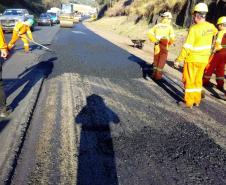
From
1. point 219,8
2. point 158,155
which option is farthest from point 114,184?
point 219,8

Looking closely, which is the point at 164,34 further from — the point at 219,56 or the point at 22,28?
the point at 22,28

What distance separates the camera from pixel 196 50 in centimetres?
646

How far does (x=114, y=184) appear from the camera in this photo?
12.1ft

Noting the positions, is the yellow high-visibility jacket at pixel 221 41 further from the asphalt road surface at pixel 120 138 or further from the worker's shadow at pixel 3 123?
the worker's shadow at pixel 3 123

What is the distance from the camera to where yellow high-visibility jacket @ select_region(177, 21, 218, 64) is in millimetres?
6352

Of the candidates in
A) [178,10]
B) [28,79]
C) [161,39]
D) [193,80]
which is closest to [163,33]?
[161,39]

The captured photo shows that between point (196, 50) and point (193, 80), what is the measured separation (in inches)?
25.1

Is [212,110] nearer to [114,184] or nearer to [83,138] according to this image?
[83,138]

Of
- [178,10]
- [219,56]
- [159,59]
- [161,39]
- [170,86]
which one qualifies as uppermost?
Result: [178,10]

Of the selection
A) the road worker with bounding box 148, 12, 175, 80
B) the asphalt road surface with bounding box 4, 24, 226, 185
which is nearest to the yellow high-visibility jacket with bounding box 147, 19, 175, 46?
the road worker with bounding box 148, 12, 175, 80

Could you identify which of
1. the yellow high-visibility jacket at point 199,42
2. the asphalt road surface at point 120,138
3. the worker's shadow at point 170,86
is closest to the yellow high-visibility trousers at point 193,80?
the yellow high-visibility jacket at point 199,42

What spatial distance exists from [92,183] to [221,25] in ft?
20.5

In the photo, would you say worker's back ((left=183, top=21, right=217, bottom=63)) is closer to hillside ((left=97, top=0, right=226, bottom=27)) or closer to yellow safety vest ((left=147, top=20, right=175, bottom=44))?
yellow safety vest ((left=147, top=20, right=175, bottom=44))

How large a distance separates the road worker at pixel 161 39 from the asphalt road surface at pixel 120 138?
2.82ft
